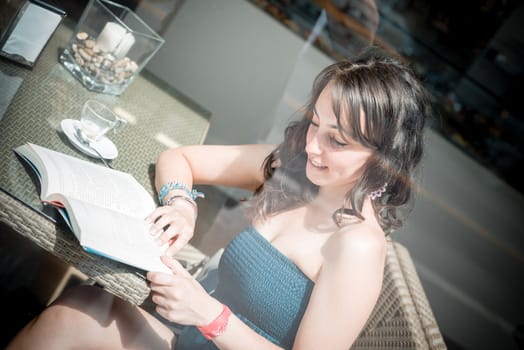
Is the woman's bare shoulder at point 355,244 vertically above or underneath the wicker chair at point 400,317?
above

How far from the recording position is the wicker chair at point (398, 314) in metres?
1.20

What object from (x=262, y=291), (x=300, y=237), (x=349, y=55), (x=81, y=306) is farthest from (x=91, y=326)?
(x=349, y=55)

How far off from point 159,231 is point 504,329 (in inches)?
93.4

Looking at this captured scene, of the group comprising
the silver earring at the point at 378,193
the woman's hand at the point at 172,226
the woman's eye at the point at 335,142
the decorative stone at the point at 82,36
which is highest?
the woman's eye at the point at 335,142

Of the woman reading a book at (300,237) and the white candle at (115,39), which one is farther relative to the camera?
the white candle at (115,39)

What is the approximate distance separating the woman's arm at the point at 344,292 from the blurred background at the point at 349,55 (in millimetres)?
286

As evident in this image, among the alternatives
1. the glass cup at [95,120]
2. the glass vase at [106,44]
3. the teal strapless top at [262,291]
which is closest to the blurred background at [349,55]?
the glass vase at [106,44]

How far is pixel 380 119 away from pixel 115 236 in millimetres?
652

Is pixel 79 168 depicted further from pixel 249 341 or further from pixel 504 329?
pixel 504 329

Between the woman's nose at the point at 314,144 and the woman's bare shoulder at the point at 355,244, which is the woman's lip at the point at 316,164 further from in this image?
the woman's bare shoulder at the point at 355,244

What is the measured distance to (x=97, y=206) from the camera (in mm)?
910

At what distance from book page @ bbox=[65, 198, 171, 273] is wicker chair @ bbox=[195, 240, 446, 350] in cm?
39

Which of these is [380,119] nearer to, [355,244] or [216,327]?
[355,244]

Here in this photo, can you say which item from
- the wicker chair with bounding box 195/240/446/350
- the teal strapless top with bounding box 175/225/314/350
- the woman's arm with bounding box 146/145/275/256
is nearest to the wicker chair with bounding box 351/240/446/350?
the wicker chair with bounding box 195/240/446/350
